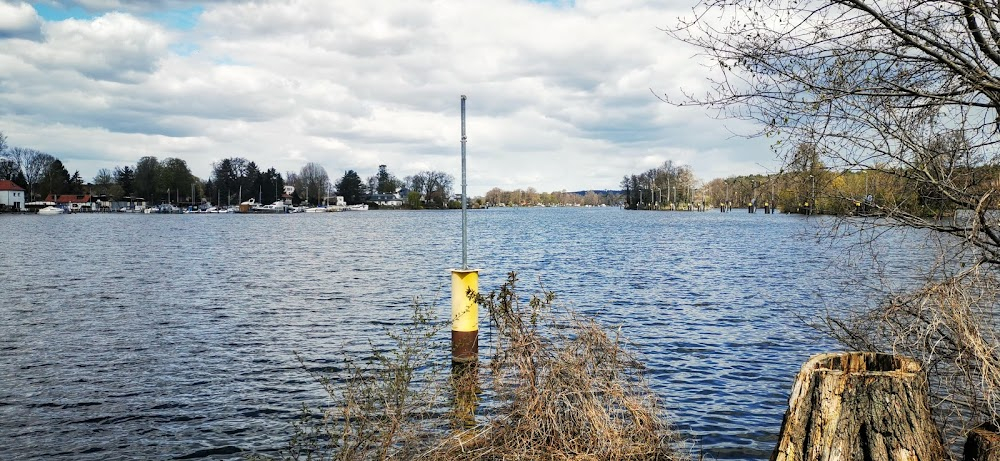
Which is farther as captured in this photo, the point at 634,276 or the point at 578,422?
the point at 634,276

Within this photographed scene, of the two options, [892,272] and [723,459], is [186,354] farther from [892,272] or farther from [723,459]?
[892,272]

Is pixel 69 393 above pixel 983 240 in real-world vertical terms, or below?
below

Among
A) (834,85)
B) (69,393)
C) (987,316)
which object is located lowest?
(69,393)

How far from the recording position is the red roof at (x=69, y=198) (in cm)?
17675

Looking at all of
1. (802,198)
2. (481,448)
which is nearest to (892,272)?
(802,198)

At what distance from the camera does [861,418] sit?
5363 mm

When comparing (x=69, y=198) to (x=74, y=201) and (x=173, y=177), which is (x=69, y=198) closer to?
(x=74, y=201)

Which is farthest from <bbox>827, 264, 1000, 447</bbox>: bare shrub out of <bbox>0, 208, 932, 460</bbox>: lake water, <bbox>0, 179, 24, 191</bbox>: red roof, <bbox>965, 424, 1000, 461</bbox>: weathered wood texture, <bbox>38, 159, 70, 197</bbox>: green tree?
<bbox>38, 159, 70, 197</bbox>: green tree

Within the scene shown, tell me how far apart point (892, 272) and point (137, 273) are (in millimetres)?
36687

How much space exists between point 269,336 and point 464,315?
7.38 m

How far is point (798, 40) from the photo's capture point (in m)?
6.68

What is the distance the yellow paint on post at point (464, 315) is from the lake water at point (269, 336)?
2.83 meters

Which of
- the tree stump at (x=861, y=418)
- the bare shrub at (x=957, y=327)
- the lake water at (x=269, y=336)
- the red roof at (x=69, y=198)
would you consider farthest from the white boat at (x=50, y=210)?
the tree stump at (x=861, y=418)

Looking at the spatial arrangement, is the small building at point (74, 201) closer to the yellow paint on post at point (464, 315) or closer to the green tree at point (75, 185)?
the green tree at point (75, 185)
